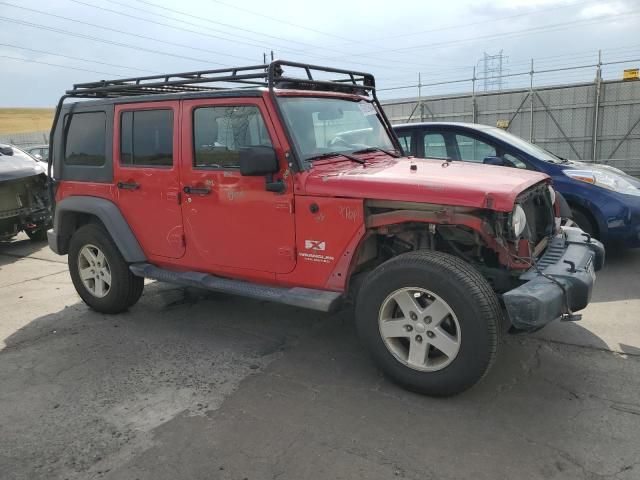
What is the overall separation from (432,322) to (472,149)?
3.93 meters

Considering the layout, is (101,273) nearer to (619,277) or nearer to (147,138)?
(147,138)

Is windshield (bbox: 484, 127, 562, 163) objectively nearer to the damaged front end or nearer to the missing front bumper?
the missing front bumper

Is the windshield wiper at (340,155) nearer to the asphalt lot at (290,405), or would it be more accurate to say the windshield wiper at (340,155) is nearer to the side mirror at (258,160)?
the side mirror at (258,160)

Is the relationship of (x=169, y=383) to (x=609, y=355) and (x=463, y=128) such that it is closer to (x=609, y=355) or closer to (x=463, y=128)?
(x=609, y=355)

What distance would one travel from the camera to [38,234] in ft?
30.0

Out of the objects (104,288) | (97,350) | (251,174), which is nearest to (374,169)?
(251,174)

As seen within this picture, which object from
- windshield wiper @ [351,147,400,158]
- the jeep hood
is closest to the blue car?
windshield wiper @ [351,147,400,158]

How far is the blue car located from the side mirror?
306 centimetres

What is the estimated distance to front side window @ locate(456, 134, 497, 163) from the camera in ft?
21.5

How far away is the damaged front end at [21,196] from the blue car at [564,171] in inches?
233

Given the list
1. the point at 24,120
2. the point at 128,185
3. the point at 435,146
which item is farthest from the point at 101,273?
the point at 24,120

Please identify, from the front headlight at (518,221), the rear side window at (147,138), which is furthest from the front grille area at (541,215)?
the rear side window at (147,138)

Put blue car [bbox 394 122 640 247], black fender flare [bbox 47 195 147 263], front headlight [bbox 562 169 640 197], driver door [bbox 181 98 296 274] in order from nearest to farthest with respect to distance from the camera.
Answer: driver door [bbox 181 98 296 274], black fender flare [bbox 47 195 147 263], blue car [bbox 394 122 640 247], front headlight [bbox 562 169 640 197]

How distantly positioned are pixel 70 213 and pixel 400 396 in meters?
3.79
